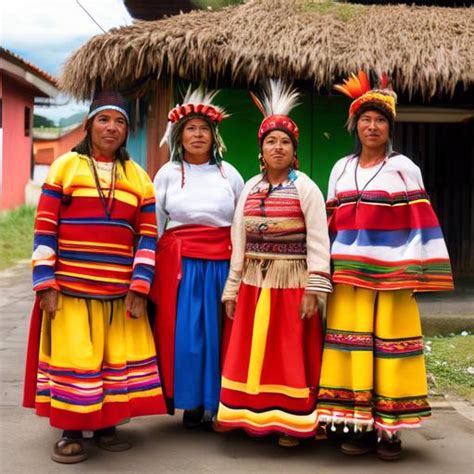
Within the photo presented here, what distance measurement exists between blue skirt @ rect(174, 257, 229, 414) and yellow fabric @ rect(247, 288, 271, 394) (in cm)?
30

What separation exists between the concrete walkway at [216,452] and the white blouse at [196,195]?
1126 millimetres

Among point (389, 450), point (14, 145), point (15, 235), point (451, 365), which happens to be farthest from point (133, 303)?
point (14, 145)

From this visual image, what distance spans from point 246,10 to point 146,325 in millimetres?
4968

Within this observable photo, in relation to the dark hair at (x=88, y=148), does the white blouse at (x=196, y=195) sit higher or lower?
lower

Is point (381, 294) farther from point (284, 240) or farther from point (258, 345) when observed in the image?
point (258, 345)

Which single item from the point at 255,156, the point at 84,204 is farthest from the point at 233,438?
the point at 255,156

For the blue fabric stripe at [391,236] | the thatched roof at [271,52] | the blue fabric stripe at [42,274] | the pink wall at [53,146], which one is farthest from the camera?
the pink wall at [53,146]

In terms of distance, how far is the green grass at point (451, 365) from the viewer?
4578 millimetres

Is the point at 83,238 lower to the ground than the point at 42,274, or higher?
higher

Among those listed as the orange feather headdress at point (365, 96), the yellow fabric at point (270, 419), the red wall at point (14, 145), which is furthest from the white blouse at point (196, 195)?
the red wall at point (14, 145)

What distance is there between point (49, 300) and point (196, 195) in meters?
0.94

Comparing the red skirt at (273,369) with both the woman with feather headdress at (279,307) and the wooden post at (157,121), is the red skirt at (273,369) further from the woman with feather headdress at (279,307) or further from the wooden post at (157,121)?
the wooden post at (157,121)

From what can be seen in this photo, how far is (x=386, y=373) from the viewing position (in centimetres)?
331

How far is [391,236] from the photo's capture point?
10.9 ft
